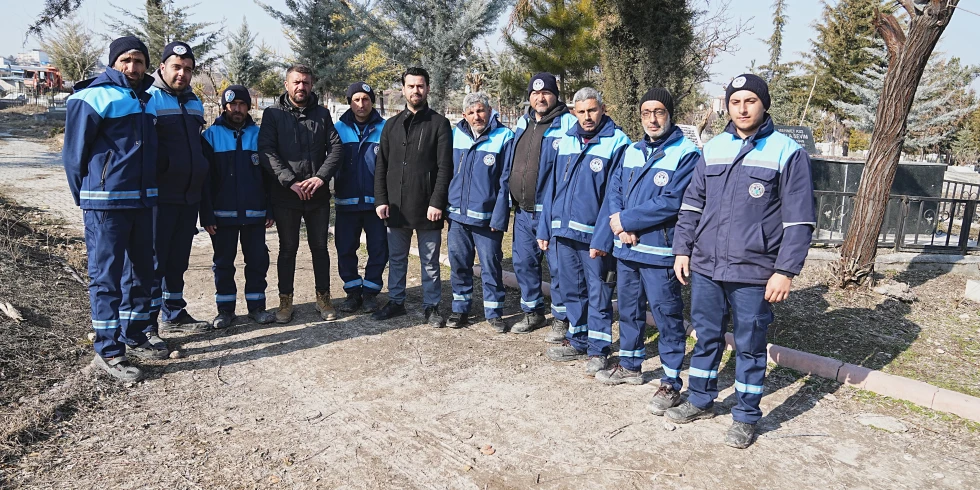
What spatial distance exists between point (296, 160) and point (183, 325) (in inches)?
63.6

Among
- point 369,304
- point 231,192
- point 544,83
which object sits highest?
point 544,83

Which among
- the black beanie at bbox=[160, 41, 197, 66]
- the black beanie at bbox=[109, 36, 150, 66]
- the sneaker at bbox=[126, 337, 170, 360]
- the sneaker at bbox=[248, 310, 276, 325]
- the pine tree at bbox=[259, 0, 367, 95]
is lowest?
the sneaker at bbox=[126, 337, 170, 360]

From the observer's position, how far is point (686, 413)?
3908 millimetres

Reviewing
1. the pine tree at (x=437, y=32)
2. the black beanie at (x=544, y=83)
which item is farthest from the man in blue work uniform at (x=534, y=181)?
the pine tree at (x=437, y=32)

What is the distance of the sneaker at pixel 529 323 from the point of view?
5.60 m

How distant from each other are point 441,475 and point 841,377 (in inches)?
116

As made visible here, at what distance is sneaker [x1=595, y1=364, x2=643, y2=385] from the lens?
4484 mm

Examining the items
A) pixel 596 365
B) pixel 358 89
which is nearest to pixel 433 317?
pixel 596 365

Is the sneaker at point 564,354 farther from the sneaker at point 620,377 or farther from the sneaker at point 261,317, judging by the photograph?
the sneaker at point 261,317

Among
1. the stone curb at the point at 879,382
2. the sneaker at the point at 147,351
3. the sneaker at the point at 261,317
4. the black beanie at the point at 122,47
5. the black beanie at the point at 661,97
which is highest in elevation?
the black beanie at the point at 122,47

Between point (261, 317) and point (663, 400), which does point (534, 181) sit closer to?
point (663, 400)

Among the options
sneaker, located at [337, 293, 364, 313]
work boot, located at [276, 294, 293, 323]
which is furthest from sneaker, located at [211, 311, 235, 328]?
sneaker, located at [337, 293, 364, 313]

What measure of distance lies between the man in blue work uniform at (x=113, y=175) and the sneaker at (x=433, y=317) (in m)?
2.25

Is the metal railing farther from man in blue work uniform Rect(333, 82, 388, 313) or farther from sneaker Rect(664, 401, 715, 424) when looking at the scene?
man in blue work uniform Rect(333, 82, 388, 313)
